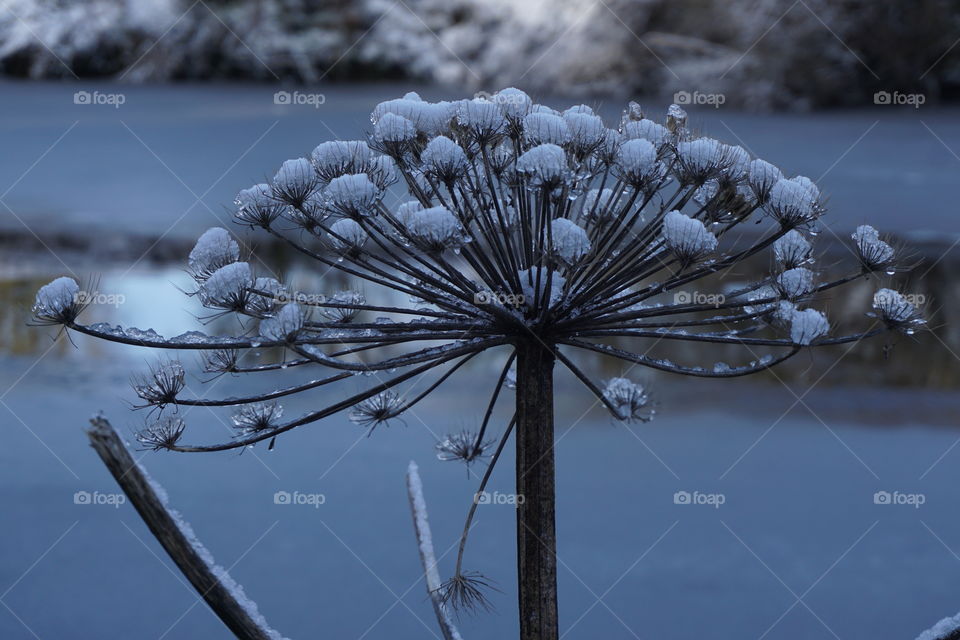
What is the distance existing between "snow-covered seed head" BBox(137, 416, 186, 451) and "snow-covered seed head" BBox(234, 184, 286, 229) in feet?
1.50

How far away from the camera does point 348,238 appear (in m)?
2.24

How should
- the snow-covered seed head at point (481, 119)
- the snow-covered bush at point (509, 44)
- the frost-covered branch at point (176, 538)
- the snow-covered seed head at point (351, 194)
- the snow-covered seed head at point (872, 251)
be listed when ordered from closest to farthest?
the frost-covered branch at point (176, 538) < the snow-covered seed head at point (351, 194) < the snow-covered seed head at point (481, 119) < the snow-covered seed head at point (872, 251) < the snow-covered bush at point (509, 44)

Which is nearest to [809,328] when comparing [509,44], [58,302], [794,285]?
[794,285]

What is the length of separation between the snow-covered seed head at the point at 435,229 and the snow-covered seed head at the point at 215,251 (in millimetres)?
440

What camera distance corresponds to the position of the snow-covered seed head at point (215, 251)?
210 cm

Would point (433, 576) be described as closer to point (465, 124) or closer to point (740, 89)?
point (465, 124)

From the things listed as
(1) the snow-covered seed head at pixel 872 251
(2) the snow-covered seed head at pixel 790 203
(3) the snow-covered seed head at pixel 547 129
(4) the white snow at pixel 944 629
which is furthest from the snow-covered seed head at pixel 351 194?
(4) the white snow at pixel 944 629

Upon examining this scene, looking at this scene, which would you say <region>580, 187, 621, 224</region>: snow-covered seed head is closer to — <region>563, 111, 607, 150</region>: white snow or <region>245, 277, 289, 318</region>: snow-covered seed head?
<region>563, 111, 607, 150</region>: white snow

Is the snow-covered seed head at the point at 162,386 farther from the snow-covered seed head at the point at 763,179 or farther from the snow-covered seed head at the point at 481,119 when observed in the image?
the snow-covered seed head at the point at 763,179

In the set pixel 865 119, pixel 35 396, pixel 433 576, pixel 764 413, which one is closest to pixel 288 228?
pixel 433 576

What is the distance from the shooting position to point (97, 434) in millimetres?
1646

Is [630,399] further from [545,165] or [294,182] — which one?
[294,182]

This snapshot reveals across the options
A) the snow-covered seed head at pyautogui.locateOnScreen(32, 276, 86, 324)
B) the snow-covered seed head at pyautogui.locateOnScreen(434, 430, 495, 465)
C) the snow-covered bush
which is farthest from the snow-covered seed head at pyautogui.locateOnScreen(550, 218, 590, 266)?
the snow-covered bush

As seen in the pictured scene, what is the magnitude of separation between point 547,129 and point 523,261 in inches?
11.4
